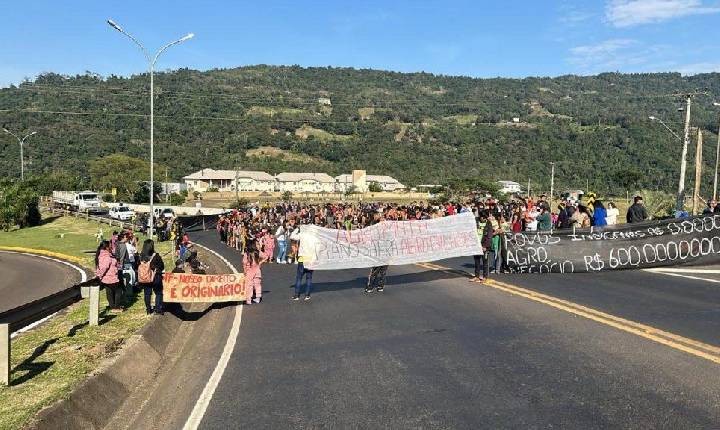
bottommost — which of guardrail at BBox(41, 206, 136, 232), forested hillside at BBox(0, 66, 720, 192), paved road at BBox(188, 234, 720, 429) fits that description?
A: guardrail at BBox(41, 206, 136, 232)

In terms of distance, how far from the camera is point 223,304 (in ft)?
42.4

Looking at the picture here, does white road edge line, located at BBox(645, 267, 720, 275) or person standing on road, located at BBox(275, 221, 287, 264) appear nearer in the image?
white road edge line, located at BBox(645, 267, 720, 275)

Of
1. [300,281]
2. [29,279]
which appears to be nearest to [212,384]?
[300,281]

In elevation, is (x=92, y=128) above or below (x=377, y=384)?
above

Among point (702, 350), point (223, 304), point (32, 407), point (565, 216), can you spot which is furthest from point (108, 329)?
point (565, 216)

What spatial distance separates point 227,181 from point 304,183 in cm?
1645

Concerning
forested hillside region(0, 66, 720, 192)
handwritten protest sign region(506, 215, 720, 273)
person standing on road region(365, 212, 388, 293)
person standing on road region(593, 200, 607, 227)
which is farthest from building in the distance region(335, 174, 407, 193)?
person standing on road region(365, 212, 388, 293)

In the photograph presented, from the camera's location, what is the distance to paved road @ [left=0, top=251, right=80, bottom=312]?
18.4m

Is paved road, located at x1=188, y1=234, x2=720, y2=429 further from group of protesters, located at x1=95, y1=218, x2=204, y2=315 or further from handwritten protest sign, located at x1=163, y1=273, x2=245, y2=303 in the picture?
group of protesters, located at x1=95, y1=218, x2=204, y2=315

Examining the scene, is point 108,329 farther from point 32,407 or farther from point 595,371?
point 595,371

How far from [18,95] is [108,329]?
20553 centimetres

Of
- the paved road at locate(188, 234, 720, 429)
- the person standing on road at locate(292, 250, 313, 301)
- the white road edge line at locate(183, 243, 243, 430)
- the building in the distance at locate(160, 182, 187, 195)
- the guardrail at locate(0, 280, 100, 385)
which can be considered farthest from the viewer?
the building in the distance at locate(160, 182, 187, 195)

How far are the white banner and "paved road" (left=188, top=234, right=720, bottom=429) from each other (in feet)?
5.62

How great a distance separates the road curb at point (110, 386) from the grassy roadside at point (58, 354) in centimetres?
17
